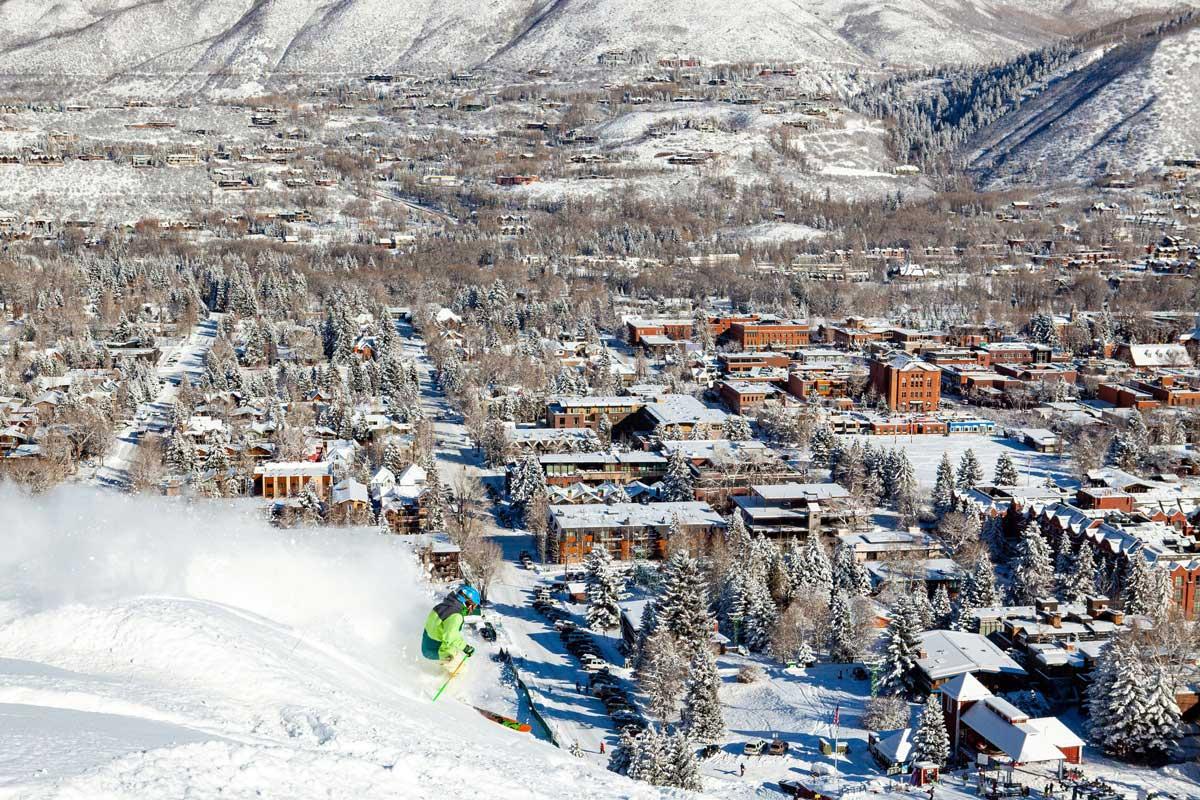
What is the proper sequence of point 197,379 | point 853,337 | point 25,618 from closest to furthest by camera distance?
1. point 25,618
2. point 197,379
3. point 853,337

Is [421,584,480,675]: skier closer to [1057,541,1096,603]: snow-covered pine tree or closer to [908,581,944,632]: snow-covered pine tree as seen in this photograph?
[908,581,944,632]: snow-covered pine tree

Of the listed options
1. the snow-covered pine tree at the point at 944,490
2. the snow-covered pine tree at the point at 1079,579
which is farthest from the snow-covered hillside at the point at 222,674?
the snow-covered pine tree at the point at 944,490

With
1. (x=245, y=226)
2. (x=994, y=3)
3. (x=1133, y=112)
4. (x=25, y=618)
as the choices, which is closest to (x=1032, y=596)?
(x=25, y=618)

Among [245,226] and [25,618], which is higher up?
[245,226]

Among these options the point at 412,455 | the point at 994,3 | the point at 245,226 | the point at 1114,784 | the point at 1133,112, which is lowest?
the point at 1114,784

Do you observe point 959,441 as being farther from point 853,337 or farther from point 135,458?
point 135,458

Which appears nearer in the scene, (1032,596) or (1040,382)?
(1032,596)
